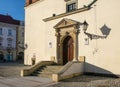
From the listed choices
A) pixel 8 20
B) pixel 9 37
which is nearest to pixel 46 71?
pixel 9 37

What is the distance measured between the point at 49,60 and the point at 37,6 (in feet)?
21.9

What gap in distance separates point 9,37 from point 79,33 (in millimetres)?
38086

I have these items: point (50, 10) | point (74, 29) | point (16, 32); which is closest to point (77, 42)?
point (74, 29)

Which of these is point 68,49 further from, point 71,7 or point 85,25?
point 71,7

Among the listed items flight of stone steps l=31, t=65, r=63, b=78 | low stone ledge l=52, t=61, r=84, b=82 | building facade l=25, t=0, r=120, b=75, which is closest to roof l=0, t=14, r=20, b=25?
building facade l=25, t=0, r=120, b=75

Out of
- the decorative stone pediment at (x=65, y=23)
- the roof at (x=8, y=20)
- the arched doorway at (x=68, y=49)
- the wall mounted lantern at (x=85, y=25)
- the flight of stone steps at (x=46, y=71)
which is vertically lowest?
the flight of stone steps at (x=46, y=71)

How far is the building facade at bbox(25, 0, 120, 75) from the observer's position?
1542cm

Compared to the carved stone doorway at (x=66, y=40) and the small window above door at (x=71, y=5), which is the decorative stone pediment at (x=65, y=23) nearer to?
the carved stone doorway at (x=66, y=40)

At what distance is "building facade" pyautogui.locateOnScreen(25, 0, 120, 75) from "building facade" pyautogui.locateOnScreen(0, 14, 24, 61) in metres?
29.8

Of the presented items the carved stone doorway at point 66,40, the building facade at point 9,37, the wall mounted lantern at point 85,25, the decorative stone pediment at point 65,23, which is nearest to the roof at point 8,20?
the building facade at point 9,37

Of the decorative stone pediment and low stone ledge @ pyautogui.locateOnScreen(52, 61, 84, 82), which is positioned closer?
low stone ledge @ pyautogui.locateOnScreen(52, 61, 84, 82)

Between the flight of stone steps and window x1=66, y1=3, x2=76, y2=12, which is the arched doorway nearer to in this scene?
the flight of stone steps

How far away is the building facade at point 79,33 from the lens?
15424 millimetres

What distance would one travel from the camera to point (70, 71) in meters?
15.1
